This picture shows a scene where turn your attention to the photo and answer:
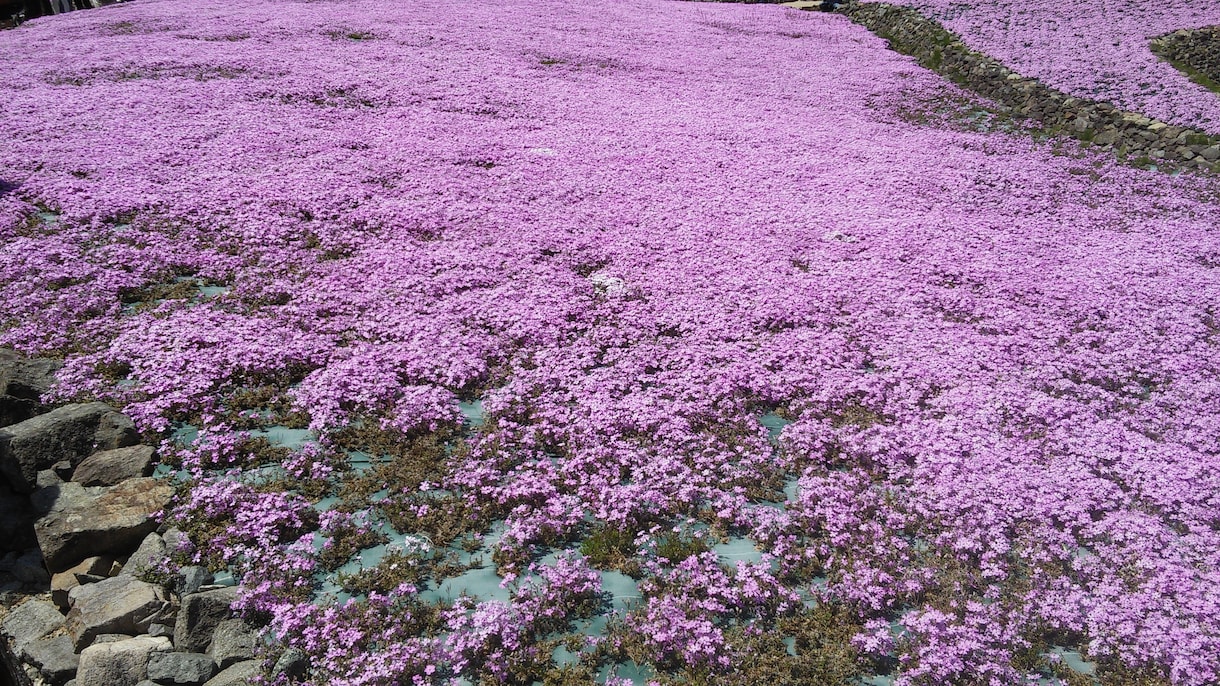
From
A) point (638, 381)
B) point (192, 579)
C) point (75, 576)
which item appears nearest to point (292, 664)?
point (192, 579)

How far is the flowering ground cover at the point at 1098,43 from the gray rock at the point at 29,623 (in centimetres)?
3225

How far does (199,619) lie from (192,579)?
0.60 meters

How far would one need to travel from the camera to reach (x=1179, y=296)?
13.5m

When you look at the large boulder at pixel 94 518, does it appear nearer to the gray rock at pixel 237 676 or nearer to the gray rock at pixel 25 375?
the gray rock at pixel 25 375

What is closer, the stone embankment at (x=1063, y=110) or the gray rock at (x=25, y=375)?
the gray rock at (x=25, y=375)

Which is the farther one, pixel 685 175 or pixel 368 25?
pixel 368 25

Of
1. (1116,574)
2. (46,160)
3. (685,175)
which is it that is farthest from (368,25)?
(1116,574)

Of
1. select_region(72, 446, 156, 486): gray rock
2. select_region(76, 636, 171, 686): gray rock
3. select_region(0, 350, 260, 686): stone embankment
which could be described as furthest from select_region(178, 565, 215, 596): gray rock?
select_region(72, 446, 156, 486): gray rock

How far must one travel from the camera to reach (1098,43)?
3334cm

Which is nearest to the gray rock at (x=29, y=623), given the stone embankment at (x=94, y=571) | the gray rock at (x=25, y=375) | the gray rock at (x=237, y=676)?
the stone embankment at (x=94, y=571)

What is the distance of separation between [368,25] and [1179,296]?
1394 inches

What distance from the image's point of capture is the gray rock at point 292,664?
599cm

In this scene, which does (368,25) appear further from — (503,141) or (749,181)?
(749,181)

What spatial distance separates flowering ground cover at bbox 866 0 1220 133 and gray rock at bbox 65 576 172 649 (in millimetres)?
31328
